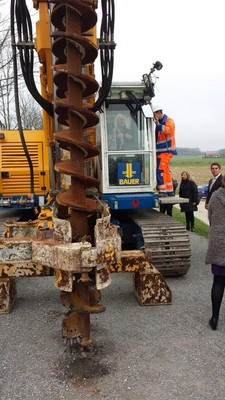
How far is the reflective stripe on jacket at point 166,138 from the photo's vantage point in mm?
6523

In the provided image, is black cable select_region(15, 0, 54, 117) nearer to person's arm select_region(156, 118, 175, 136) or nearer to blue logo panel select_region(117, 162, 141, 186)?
blue logo panel select_region(117, 162, 141, 186)

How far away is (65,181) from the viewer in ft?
12.9

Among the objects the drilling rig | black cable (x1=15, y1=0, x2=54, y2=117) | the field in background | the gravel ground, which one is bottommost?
the gravel ground

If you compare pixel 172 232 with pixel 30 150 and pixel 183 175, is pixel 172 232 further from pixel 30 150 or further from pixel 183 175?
pixel 183 175

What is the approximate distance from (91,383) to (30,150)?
458 centimetres

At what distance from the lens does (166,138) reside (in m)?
6.56

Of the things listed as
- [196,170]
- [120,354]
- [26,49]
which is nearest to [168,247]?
[120,354]

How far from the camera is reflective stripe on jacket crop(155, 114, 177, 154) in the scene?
652 cm

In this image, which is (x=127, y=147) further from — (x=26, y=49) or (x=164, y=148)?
(x=26, y=49)

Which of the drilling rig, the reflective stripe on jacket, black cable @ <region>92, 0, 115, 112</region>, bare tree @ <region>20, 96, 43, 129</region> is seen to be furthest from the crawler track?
bare tree @ <region>20, 96, 43, 129</region>

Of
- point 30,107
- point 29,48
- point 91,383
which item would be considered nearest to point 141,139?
point 29,48

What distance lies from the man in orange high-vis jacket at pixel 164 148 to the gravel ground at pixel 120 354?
6.83ft

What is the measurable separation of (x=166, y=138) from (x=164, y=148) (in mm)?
168

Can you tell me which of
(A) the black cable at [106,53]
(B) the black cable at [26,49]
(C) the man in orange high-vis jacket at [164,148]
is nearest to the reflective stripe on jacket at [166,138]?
(C) the man in orange high-vis jacket at [164,148]
